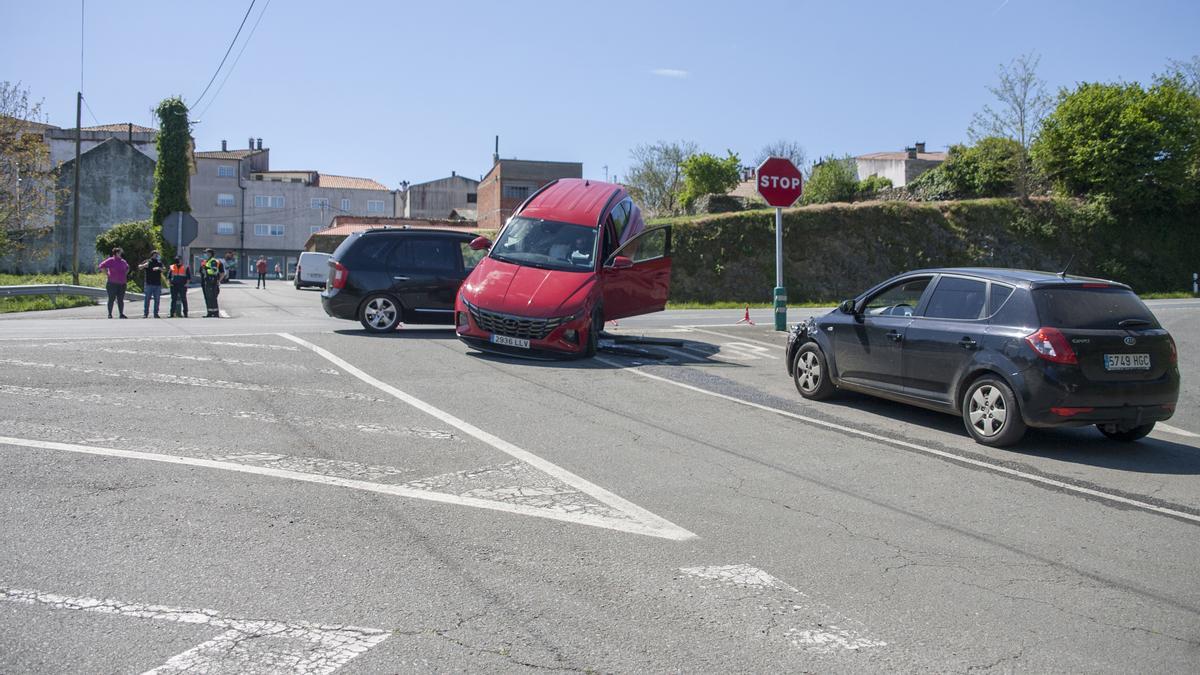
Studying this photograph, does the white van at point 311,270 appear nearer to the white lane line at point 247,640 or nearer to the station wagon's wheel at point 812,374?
the station wagon's wheel at point 812,374

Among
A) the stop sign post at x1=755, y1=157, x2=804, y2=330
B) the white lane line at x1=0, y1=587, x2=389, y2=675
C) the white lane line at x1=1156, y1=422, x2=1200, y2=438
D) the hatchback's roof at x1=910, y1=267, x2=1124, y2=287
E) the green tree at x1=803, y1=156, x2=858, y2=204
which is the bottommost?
the white lane line at x1=0, y1=587, x2=389, y2=675

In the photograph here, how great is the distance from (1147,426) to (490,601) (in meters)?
→ 7.01

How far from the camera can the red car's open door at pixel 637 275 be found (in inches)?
578

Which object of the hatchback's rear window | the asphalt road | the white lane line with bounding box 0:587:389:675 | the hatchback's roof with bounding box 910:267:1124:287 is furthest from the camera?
the hatchback's roof with bounding box 910:267:1124:287

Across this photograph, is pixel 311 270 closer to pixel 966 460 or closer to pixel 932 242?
pixel 932 242

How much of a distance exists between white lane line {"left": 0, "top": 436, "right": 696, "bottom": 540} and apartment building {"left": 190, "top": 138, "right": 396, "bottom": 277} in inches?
3381

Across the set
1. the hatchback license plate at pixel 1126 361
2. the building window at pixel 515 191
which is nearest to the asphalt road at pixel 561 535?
the hatchback license plate at pixel 1126 361

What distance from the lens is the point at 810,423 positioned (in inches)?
363

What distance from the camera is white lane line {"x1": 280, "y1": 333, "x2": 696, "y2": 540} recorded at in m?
5.44

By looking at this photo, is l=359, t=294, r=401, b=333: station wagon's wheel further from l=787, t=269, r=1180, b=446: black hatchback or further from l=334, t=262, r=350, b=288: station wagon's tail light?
l=787, t=269, r=1180, b=446: black hatchback

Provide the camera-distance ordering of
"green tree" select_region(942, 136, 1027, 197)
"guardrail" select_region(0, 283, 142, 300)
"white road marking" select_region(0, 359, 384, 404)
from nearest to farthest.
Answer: "white road marking" select_region(0, 359, 384, 404) < "guardrail" select_region(0, 283, 142, 300) < "green tree" select_region(942, 136, 1027, 197)

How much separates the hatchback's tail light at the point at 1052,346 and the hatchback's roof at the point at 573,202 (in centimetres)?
809

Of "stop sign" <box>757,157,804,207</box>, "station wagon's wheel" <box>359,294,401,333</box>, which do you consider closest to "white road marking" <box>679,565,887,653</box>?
"station wagon's wheel" <box>359,294,401,333</box>

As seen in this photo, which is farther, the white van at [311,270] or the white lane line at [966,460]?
the white van at [311,270]
